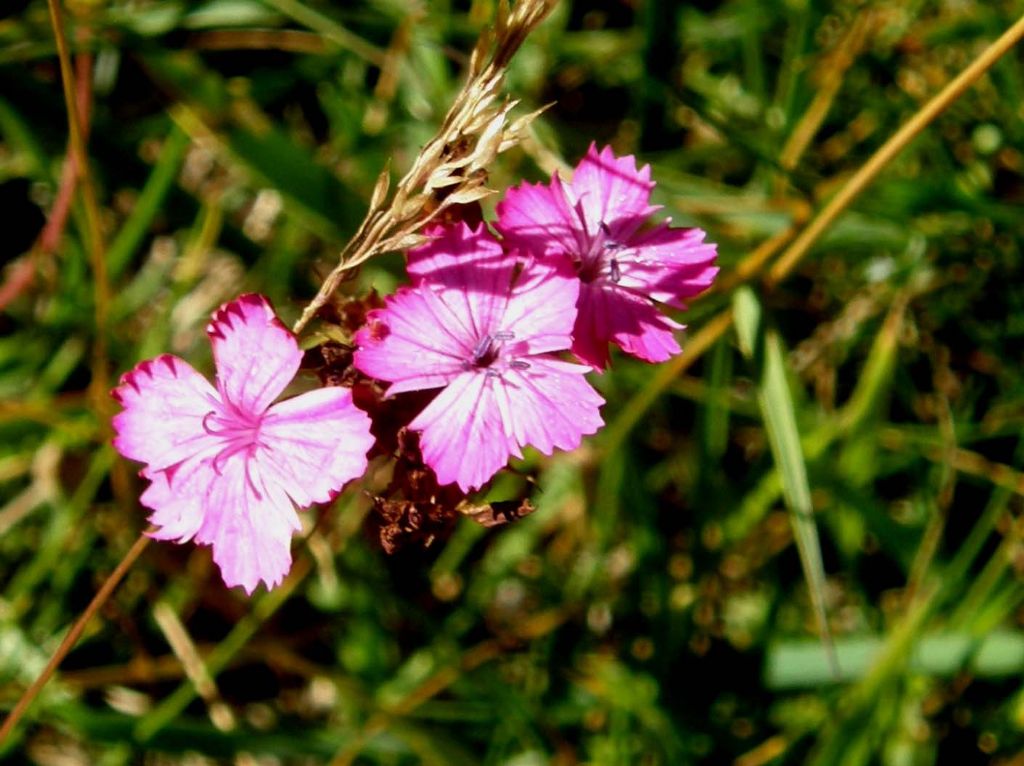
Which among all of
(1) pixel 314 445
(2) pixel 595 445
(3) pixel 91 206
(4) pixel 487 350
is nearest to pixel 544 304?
(4) pixel 487 350

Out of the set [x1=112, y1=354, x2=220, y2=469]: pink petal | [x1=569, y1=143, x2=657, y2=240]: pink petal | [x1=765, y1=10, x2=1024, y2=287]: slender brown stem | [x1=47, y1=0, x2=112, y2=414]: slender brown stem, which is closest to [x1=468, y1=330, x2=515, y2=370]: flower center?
[x1=569, y1=143, x2=657, y2=240]: pink petal

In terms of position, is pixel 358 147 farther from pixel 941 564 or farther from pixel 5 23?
pixel 941 564

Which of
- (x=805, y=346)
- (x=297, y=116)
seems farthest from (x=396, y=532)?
(x=297, y=116)

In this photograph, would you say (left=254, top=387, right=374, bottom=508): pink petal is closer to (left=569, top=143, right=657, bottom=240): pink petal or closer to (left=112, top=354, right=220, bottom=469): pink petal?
(left=112, top=354, right=220, bottom=469): pink petal

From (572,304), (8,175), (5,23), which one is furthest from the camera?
(8,175)

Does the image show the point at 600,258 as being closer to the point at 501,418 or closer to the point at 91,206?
the point at 501,418

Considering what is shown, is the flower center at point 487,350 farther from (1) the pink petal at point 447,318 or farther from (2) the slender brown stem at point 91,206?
(2) the slender brown stem at point 91,206
